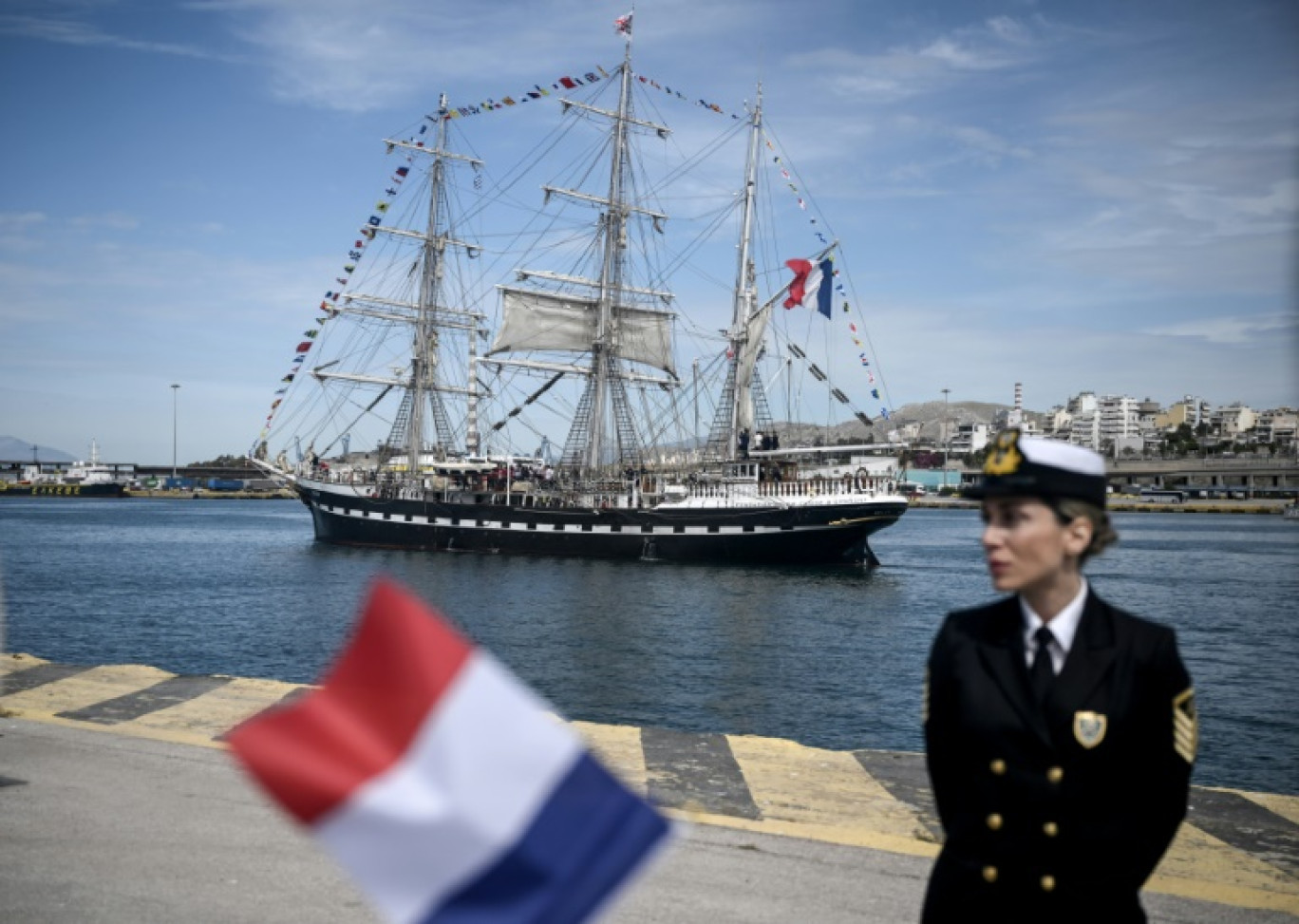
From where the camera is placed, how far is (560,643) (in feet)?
84.0

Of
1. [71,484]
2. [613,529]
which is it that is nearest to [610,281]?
[613,529]

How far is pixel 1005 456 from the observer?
264 cm

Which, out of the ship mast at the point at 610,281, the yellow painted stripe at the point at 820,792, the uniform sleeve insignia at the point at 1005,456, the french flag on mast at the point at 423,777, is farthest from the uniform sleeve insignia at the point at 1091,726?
the ship mast at the point at 610,281

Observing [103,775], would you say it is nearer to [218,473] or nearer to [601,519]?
[601,519]

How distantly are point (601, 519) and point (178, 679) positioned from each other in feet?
144

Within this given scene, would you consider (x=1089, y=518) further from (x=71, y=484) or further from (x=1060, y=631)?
(x=71, y=484)

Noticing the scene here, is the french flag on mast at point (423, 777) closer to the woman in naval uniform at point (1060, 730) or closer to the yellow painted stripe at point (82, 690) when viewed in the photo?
the woman in naval uniform at point (1060, 730)

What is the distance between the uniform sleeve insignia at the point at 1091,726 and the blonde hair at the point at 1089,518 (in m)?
0.34

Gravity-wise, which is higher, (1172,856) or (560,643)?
(1172,856)

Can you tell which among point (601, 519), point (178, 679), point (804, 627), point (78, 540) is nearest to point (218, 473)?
point (78, 540)

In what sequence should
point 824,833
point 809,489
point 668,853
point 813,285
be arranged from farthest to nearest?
point 809,489 < point 813,285 < point 824,833 < point 668,853

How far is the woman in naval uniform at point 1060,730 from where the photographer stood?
2.48 m

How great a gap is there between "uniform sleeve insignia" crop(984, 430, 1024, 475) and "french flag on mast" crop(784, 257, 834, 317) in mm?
45829

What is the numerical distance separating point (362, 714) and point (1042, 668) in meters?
1.62
